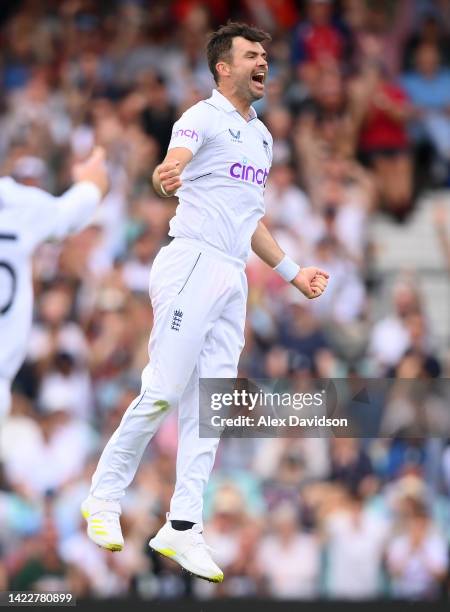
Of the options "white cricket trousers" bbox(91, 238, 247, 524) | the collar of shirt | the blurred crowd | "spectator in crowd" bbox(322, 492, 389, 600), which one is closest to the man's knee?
"white cricket trousers" bbox(91, 238, 247, 524)

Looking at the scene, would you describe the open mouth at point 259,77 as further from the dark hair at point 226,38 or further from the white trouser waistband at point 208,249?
the white trouser waistband at point 208,249

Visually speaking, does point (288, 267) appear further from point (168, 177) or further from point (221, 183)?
point (168, 177)

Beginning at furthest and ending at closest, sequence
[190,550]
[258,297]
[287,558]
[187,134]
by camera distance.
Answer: [258,297] < [287,558] < [190,550] < [187,134]

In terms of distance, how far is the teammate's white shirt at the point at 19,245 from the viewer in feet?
27.2

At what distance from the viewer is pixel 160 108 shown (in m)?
16.6

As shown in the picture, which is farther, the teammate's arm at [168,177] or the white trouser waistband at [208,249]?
the white trouser waistband at [208,249]

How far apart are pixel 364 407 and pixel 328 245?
5.51m

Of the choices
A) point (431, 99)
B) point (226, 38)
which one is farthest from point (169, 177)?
point (431, 99)

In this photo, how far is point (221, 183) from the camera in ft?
28.5

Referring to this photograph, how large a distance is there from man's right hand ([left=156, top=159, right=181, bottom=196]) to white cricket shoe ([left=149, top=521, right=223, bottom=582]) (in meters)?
1.94

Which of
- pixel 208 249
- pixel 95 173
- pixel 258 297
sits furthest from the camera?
pixel 258 297

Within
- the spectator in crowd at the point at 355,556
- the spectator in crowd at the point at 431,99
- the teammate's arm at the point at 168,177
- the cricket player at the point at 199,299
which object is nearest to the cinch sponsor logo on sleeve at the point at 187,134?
the cricket player at the point at 199,299

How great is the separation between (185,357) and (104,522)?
995mm

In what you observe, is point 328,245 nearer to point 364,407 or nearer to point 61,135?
point 61,135
